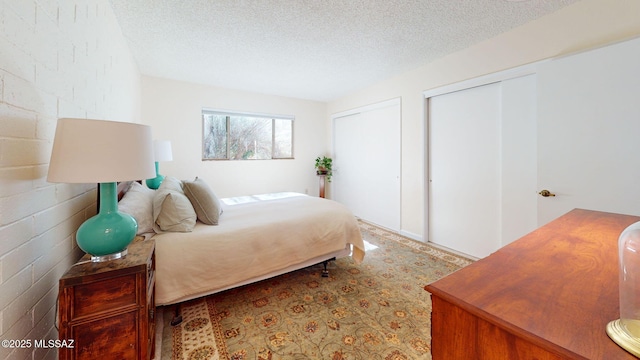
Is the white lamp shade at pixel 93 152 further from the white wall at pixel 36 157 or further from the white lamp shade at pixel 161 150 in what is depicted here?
the white lamp shade at pixel 161 150

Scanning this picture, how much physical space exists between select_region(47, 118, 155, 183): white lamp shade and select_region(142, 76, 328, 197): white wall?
333cm

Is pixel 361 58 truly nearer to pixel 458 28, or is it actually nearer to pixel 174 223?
pixel 458 28

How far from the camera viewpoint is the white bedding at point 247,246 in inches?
67.8

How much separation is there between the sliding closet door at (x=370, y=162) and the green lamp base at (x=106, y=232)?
11.5 ft

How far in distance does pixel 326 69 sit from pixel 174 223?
9.22 feet

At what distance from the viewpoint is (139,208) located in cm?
178

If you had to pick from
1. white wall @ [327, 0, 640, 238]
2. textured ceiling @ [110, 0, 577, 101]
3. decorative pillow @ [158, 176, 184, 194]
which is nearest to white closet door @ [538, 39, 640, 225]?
white wall @ [327, 0, 640, 238]

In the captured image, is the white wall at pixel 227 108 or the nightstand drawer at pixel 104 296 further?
the white wall at pixel 227 108

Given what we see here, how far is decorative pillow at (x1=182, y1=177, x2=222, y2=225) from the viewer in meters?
2.09

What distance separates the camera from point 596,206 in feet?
6.61

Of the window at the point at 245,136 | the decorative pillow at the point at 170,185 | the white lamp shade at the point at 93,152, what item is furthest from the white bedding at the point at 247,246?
the window at the point at 245,136

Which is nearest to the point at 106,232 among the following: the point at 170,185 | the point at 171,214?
the point at 171,214

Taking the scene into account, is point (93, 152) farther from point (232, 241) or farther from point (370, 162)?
point (370, 162)

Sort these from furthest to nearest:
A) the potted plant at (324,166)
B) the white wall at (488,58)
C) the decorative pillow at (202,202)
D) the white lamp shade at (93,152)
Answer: the potted plant at (324,166), the decorative pillow at (202,202), the white wall at (488,58), the white lamp shade at (93,152)
